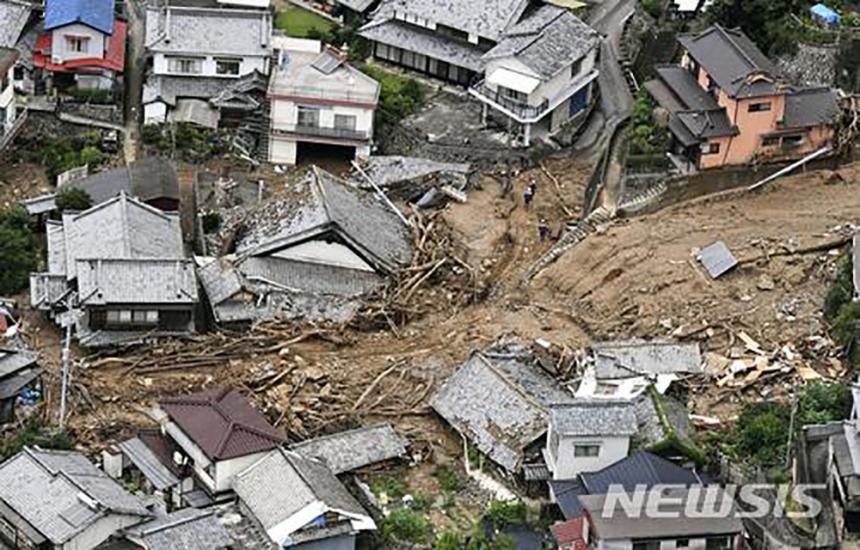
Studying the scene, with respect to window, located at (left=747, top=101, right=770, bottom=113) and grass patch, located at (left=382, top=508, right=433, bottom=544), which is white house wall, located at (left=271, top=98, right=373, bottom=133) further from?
grass patch, located at (left=382, top=508, right=433, bottom=544)

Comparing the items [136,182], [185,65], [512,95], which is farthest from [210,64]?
[512,95]

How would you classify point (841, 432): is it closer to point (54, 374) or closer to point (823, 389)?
point (823, 389)

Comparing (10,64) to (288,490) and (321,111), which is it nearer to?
(321,111)

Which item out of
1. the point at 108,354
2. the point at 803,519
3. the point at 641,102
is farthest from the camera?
the point at 641,102

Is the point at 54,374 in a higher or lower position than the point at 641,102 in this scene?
lower

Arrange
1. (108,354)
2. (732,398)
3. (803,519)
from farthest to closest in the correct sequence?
(108,354), (732,398), (803,519)

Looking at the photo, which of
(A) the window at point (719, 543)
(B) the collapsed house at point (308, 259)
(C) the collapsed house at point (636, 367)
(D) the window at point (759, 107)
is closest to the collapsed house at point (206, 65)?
(B) the collapsed house at point (308, 259)

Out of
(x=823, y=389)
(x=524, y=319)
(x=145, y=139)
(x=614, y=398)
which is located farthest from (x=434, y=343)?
(x=145, y=139)
